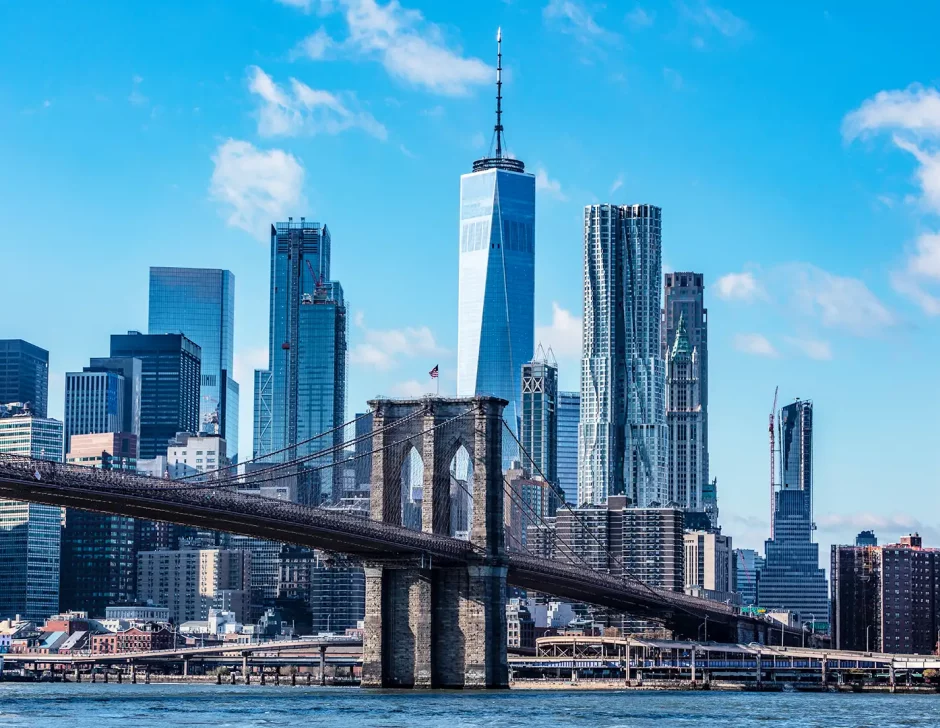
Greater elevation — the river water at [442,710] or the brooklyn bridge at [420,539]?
the brooklyn bridge at [420,539]

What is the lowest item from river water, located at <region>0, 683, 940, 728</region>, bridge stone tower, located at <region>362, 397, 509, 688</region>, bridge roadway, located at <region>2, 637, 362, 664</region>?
bridge roadway, located at <region>2, 637, 362, 664</region>

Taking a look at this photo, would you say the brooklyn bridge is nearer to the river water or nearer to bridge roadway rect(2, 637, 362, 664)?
the river water

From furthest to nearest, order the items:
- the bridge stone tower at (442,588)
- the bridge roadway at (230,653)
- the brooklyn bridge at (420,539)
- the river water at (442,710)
Result: the bridge roadway at (230,653) → the bridge stone tower at (442,588) → the brooklyn bridge at (420,539) → the river water at (442,710)

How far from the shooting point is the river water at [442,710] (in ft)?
217

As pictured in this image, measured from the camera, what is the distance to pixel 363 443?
10575cm

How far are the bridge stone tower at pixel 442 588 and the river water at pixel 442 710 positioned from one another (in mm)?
2797

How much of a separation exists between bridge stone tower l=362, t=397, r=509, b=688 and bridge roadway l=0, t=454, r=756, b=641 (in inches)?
44.7

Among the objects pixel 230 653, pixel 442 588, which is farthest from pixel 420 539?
Answer: pixel 230 653

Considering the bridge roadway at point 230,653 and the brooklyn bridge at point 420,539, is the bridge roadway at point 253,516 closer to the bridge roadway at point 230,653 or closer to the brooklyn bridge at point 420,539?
the brooklyn bridge at point 420,539

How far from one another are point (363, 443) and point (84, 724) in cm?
4322

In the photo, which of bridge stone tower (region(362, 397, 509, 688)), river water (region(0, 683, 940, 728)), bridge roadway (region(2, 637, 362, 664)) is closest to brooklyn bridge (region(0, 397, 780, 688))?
bridge stone tower (region(362, 397, 509, 688))

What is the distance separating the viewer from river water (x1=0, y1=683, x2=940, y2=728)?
A: 217 feet

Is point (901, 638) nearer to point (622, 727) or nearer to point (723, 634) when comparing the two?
point (723, 634)

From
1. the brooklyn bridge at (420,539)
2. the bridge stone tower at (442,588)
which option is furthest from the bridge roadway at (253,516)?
the bridge stone tower at (442,588)
